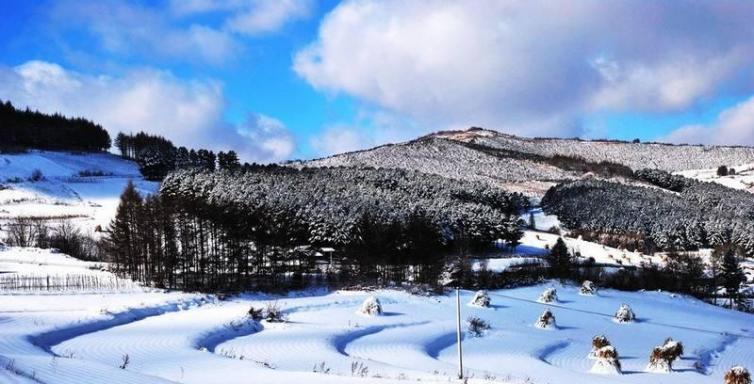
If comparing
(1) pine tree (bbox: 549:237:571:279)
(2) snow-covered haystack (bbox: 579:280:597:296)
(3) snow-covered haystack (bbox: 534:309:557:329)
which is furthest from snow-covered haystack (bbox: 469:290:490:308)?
(1) pine tree (bbox: 549:237:571:279)

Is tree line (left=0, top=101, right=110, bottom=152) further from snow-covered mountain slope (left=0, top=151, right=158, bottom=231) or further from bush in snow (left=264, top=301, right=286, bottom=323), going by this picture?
bush in snow (left=264, top=301, right=286, bottom=323)

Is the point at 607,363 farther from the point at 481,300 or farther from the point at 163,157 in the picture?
the point at 163,157

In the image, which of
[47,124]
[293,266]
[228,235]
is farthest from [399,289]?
[47,124]

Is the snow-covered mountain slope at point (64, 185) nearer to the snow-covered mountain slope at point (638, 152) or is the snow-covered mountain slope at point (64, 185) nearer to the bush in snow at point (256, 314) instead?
the bush in snow at point (256, 314)

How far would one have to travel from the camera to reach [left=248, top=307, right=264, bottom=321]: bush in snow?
33.2 metres

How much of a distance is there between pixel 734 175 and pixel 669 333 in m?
131

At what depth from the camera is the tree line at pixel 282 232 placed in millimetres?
46500

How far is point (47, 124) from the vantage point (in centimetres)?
13038

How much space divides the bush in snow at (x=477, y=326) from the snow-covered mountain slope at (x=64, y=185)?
46140mm

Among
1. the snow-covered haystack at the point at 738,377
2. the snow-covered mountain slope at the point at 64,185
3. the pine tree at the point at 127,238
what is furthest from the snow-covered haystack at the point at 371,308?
the snow-covered mountain slope at the point at 64,185

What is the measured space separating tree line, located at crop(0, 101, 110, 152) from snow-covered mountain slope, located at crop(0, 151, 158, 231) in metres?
5.92

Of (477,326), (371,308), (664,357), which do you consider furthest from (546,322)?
(371,308)

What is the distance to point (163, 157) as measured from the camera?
4213 inches

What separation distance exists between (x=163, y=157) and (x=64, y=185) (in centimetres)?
1945
